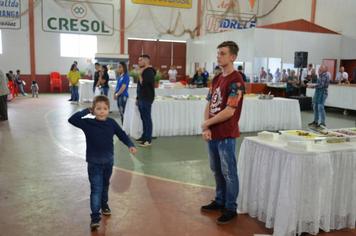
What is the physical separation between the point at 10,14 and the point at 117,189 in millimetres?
15145

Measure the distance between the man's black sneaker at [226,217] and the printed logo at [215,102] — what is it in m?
0.90

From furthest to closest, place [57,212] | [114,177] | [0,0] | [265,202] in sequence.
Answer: [0,0], [114,177], [57,212], [265,202]

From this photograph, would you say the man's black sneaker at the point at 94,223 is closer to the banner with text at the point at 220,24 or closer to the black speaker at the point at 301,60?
the black speaker at the point at 301,60

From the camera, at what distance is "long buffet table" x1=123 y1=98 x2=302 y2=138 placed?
6.74 m

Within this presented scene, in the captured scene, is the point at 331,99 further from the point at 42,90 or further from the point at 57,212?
the point at 42,90

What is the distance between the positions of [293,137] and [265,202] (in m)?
0.66

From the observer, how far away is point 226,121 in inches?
113

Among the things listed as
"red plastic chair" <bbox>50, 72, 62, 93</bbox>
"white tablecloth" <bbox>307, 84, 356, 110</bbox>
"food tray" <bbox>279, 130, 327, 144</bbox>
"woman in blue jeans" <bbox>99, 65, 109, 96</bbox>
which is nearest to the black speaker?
"white tablecloth" <bbox>307, 84, 356, 110</bbox>

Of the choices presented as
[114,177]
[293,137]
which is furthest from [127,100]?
[293,137]

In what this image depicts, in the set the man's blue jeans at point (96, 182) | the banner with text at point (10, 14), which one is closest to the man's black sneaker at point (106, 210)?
the man's blue jeans at point (96, 182)

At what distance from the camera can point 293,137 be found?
10.3 ft

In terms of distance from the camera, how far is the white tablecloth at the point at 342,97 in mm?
10871

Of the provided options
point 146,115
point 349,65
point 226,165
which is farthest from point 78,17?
point 226,165

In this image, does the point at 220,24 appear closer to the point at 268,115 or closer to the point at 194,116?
the point at 268,115
